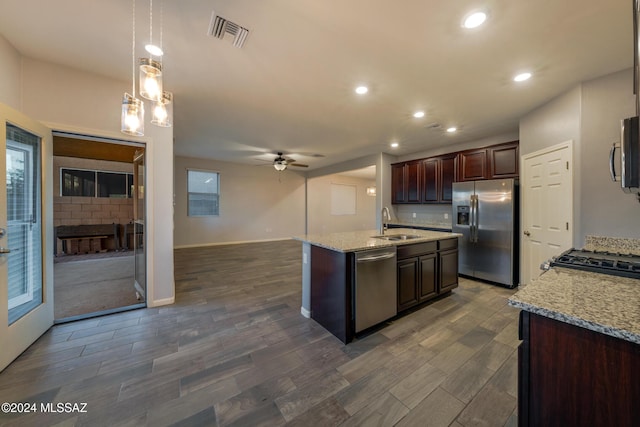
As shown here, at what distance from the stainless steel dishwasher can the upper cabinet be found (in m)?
3.19

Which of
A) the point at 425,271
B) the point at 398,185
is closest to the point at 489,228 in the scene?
the point at 425,271

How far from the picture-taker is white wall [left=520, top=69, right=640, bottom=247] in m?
2.34

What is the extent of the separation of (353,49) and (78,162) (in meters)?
7.81

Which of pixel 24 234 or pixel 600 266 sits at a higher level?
pixel 24 234

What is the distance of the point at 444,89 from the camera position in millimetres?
2824

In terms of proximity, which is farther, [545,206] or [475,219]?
[475,219]

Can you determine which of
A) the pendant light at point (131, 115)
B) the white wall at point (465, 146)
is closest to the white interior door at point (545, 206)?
the white wall at point (465, 146)

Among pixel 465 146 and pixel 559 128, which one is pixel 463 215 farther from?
pixel 559 128

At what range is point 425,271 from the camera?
9.59 ft

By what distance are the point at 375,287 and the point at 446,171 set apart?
12.5 ft

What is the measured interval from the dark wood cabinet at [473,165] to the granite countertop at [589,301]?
3.69 m

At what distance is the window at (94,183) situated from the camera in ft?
20.0

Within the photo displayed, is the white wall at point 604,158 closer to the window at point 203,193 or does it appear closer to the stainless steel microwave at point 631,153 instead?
the stainless steel microwave at point 631,153

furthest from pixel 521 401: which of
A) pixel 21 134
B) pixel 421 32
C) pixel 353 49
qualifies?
pixel 21 134
